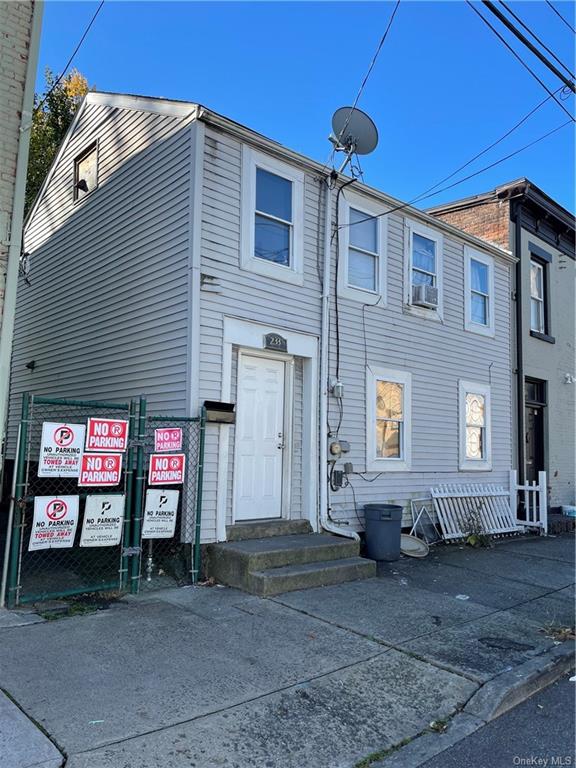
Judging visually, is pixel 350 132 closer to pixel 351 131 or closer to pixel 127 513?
pixel 351 131

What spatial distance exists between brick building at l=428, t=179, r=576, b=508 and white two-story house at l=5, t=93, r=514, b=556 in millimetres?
1723

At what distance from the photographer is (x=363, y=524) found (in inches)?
343

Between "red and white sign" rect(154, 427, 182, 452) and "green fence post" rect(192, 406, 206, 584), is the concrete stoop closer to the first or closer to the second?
"green fence post" rect(192, 406, 206, 584)

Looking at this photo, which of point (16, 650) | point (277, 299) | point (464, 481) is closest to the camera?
point (16, 650)

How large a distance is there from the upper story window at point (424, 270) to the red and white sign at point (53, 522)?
21.6 ft

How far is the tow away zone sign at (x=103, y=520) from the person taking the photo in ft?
18.2

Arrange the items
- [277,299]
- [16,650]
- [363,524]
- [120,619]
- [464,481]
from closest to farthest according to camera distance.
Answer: [16,650]
[120,619]
[277,299]
[363,524]
[464,481]

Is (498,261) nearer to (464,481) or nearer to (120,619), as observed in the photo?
(464,481)

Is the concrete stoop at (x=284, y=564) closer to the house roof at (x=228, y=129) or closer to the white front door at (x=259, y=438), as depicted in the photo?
the white front door at (x=259, y=438)

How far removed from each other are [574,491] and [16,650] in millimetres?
13592

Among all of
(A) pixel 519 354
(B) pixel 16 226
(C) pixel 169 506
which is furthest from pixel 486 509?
(B) pixel 16 226

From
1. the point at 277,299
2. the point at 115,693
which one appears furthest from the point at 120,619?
the point at 277,299

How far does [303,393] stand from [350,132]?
12.9 ft

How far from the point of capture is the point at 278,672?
13.5 ft
